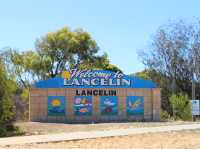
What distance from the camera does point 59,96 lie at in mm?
42750

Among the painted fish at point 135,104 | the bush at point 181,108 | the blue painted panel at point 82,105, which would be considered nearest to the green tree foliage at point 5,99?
the blue painted panel at point 82,105

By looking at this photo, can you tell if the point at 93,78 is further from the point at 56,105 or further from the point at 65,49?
the point at 65,49

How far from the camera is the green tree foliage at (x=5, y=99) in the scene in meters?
29.6

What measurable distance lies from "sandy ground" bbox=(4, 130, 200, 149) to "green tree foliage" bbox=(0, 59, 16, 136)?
7889 mm

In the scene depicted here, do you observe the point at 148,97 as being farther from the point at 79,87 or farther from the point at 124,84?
the point at 79,87

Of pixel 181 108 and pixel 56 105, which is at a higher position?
pixel 56 105

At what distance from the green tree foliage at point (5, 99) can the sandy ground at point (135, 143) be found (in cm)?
789

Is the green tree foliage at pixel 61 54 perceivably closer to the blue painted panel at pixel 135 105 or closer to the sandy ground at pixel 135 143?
the blue painted panel at pixel 135 105

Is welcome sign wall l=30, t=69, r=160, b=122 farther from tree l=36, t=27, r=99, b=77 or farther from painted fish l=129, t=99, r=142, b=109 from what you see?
tree l=36, t=27, r=99, b=77

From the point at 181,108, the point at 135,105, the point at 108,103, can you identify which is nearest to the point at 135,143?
the point at 108,103

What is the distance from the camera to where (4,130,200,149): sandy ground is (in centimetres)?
2100

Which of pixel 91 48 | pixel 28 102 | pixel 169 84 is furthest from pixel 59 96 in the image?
pixel 91 48

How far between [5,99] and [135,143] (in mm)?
10404

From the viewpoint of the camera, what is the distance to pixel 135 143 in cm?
2245
